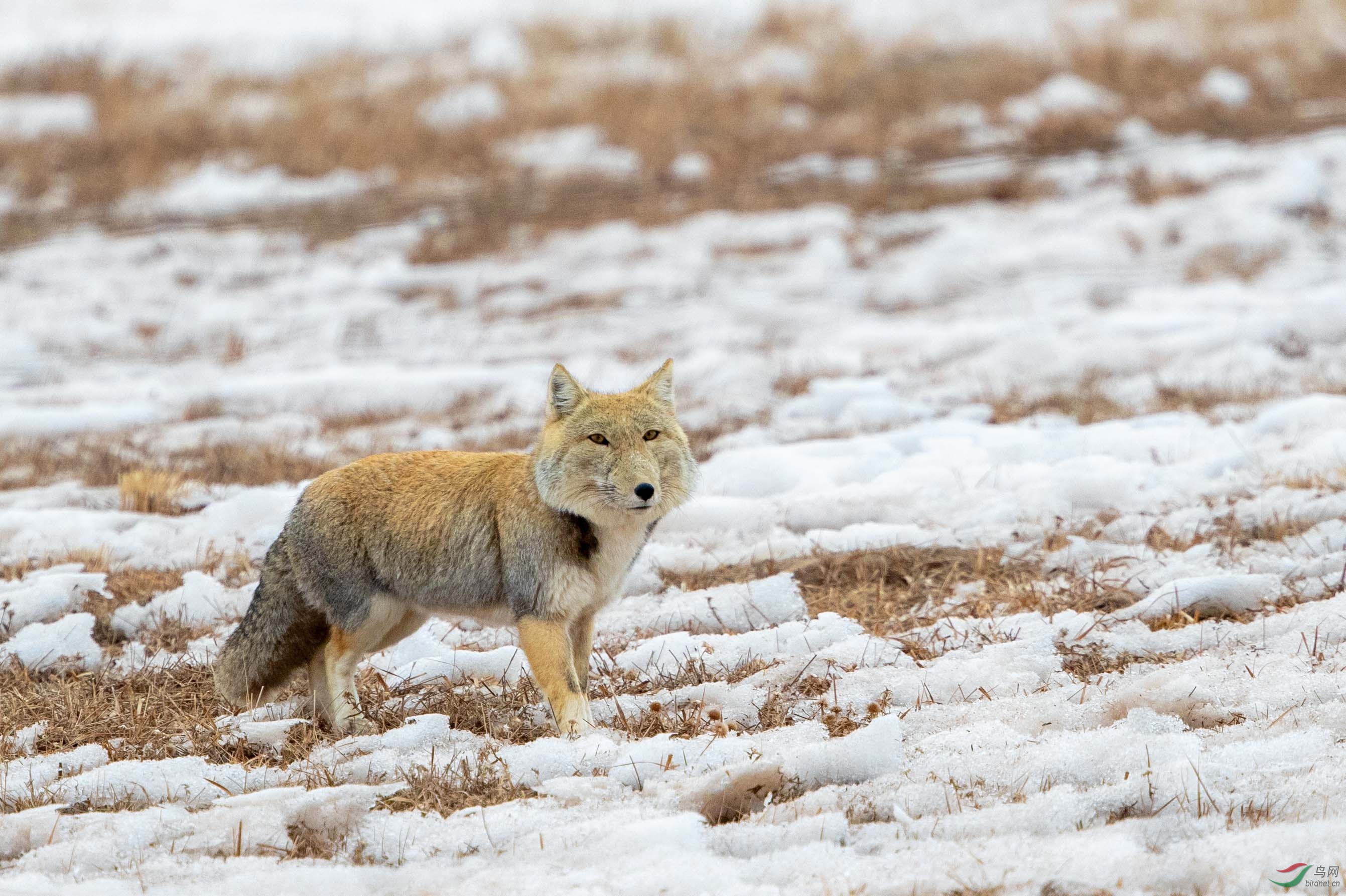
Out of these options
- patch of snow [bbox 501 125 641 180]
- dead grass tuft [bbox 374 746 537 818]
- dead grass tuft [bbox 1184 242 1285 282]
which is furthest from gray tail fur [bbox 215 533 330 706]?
patch of snow [bbox 501 125 641 180]

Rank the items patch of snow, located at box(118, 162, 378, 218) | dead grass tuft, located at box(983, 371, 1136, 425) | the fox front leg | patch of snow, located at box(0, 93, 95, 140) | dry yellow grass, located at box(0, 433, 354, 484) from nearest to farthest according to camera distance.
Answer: the fox front leg, dry yellow grass, located at box(0, 433, 354, 484), dead grass tuft, located at box(983, 371, 1136, 425), patch of snow, located at box(118, 162, 378, 218), patch of snow, located at box(0, 93, 95, 140)

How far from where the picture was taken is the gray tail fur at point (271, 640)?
491 cm

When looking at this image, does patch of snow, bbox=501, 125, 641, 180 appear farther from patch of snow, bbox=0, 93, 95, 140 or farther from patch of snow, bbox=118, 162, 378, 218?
patch of snow, bbox=0, 93, 95, 140

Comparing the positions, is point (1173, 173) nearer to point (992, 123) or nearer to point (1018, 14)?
point (992, 123)

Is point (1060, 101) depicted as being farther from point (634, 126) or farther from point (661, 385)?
point (661, 385)

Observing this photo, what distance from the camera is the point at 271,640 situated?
4.94 meters

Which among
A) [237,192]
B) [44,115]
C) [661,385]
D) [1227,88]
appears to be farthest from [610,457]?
[44,115]

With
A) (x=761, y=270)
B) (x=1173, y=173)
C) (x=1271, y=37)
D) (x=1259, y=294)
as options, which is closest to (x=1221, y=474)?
(x=1259, y=294)

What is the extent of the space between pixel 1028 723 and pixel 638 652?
5.69ft

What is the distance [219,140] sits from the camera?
62.5 feet

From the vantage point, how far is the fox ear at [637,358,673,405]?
4961 millimetres

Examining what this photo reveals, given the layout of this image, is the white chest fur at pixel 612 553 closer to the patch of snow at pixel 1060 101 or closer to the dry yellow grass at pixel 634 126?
the dry yellow grass at pixel 634 126

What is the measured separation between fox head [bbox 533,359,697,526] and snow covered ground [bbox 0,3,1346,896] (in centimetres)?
79

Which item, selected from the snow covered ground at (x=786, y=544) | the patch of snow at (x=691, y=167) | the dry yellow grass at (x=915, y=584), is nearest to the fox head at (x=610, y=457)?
the snow covered ground at (x=786, y=544)
